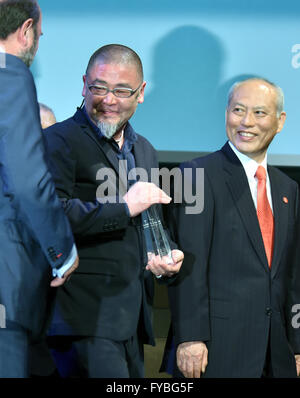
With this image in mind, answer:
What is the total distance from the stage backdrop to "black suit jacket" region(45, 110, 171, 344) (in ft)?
3.12

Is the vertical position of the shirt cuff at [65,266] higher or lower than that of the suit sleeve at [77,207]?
lower

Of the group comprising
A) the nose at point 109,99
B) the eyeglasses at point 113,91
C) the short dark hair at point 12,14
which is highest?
the short dark hair at point 12,14

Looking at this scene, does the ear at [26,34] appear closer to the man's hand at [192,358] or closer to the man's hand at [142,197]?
the man's hand at [142,197]

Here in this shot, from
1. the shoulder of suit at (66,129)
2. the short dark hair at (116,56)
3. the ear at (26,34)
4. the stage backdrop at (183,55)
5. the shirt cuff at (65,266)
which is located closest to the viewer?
the shirt cuff at (65,266)

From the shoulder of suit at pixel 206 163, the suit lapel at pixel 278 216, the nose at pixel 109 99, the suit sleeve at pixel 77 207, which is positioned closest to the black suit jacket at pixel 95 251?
the suit sleeve at pixel 77 207

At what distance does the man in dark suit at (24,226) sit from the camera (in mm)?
1904

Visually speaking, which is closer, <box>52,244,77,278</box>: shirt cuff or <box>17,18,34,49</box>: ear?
<box>52,244,77,278</box>: shirt cuff

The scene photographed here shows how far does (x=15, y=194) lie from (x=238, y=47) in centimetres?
189

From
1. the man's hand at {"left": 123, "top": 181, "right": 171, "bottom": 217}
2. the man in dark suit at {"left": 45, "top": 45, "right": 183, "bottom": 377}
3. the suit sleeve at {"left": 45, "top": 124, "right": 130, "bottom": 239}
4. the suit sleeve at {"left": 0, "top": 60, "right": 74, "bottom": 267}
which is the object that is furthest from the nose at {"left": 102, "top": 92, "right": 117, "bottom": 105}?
the suit sleeve at {"left": 0, "top": 60, "right": 74, "bottom": 267}

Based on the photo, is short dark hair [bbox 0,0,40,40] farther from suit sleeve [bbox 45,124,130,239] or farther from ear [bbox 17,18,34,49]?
suit sleeve [bbox 45,124,130,239]

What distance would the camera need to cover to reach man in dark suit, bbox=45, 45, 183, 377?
2346 millimetres

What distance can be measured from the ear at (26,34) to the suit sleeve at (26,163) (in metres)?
0.21

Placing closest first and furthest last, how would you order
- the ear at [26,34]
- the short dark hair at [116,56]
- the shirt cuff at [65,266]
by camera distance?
the shirt cuff at [65,266] < the ear at [26,34] < the short dark hair at [116,56]
